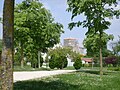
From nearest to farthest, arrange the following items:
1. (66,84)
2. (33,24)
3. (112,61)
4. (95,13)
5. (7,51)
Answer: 1. (7,51)
2. (66,84)
3. (95,13)
4. (33,24)
5. (112,61)

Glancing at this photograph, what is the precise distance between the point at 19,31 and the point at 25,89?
26353 millimetres

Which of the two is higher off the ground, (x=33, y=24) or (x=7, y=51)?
(x=33, y=24)

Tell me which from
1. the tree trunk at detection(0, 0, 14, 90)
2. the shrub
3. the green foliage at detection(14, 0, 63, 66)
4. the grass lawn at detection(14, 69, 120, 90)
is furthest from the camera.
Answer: the shrub

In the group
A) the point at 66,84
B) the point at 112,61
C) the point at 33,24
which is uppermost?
the point at 33,24

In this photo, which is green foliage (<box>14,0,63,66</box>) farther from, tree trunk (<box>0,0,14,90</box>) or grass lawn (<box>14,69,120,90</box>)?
tree trunk (<box>0,0,14,90</box>)

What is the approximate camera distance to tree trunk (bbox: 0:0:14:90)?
772 cm

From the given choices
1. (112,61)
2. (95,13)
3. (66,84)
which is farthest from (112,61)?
(66,84)

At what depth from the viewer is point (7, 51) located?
7.73 m

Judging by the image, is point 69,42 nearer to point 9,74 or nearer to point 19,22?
point 19,22

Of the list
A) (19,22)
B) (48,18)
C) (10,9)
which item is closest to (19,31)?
(19,22)

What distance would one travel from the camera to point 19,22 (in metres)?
37.9

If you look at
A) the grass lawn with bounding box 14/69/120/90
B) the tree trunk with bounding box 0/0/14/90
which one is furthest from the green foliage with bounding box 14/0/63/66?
the tree trunk with bounding box 0/0/14/90

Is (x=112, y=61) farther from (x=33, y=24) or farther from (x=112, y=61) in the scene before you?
(x=33, y=24)

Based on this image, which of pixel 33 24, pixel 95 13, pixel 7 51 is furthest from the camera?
pixel 33 24
